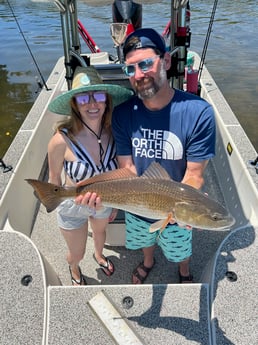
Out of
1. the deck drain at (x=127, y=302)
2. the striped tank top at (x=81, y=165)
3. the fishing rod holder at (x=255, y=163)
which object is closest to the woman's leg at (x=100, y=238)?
the striped tank top at (x=81, y=165)

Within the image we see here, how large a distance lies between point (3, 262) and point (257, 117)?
6.87 m

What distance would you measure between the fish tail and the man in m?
0.24

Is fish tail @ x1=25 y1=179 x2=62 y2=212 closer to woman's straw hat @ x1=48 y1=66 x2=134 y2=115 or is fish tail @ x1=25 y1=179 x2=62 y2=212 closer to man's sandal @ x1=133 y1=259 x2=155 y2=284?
woman's straw hat @ x1=48 y1=66 x2=134 y2=115

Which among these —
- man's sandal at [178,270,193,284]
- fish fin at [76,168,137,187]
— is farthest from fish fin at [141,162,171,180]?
man's sandal at [178,270,193,284]

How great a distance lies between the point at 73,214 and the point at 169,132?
952 millimetres

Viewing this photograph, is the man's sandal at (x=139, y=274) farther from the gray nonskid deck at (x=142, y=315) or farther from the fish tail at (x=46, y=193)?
the fish tail at (x=46, y=193)

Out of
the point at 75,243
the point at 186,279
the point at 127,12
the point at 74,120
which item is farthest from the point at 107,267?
the point at 127,12

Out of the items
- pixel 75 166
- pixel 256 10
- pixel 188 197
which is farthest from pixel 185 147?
pixel 256 10

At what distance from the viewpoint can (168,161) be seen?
7.48 ft

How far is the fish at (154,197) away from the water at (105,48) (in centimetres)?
196

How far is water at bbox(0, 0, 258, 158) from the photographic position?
8102mm

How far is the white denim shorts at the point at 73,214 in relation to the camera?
8.06ft

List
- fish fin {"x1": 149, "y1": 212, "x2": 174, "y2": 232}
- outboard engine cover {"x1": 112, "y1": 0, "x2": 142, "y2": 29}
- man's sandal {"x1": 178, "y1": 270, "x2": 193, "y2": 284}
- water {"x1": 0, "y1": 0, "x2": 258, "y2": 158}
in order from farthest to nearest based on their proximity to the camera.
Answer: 1. water {"x1": 0, "y1": 0, "x2": 258, "y2": 158}
2. outboard engine cover {"x1": 112, "y1": 0, "x2": 142, "y2": 29}
3. man's sandal {"x1": 178, "y1": 270, "x2": 193, "y2": 284}
4. fish fin {"x1": 149, "y1": 212, "x2": 174, "y2": 232}

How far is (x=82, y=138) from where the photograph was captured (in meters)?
2.41
